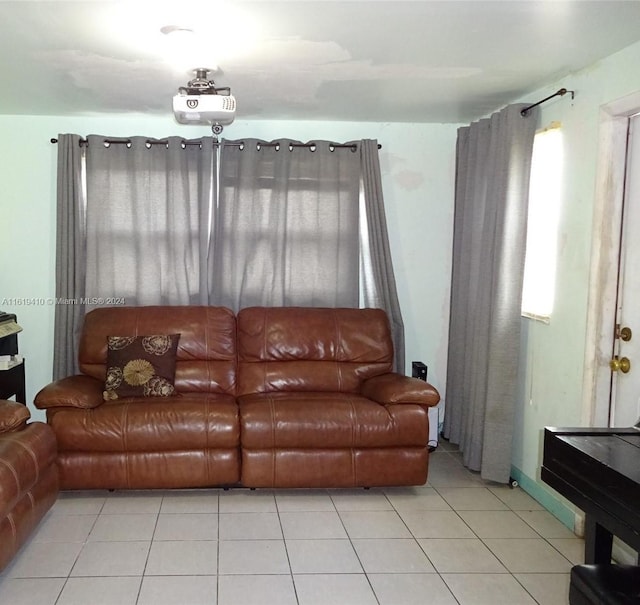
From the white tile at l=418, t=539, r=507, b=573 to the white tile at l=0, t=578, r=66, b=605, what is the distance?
1579 millimetres

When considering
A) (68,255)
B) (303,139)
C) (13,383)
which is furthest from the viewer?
(303,139)

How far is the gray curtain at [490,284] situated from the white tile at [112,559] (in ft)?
6.60

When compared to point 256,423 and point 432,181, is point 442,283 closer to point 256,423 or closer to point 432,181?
point 432,181

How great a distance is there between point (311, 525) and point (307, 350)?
1.18 meters

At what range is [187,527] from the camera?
118 inches

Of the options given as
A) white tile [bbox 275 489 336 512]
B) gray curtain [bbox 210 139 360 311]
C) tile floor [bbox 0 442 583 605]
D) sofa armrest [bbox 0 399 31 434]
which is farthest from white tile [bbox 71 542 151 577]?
gray curtain [bbox 210 139 360 311]

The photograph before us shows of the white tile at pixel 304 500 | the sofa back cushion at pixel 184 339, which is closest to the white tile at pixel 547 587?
the white tile at pixel 304 500

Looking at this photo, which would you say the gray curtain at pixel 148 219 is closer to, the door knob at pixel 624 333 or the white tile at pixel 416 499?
the white tile at pixel 416 499

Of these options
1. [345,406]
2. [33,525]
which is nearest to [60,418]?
[33,525]

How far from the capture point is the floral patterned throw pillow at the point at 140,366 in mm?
3547

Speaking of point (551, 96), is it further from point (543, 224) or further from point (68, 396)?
point (68, 396)

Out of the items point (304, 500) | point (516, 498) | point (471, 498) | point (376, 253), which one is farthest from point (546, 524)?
point (376, 253)

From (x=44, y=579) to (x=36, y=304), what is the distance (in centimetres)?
230

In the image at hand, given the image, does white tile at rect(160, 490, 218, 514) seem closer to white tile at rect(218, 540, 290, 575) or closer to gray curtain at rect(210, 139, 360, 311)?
white tile at rect(218, 540, 290, 575)
